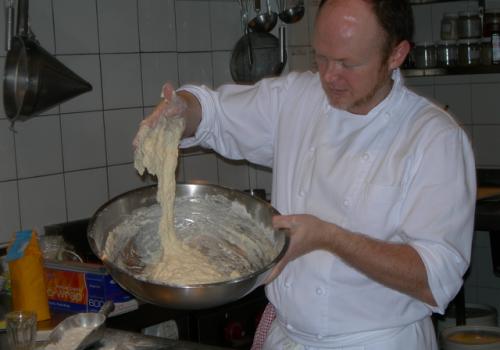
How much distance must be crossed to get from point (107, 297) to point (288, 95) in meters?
0.76

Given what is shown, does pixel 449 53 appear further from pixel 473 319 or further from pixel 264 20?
pixel 473 319

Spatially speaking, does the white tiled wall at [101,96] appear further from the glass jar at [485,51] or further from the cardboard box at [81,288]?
the glass jar at [485,51]

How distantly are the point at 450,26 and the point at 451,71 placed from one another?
Answer: 22 cm

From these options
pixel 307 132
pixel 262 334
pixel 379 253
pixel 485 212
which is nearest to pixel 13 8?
pixel 307 132

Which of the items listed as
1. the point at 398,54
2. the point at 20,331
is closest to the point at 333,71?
the point at 398,54

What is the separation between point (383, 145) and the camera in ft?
5.66

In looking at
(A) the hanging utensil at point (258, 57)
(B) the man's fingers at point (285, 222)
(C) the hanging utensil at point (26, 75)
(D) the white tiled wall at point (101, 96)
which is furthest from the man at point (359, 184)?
(A) the hanging utensil at point (258, 57)

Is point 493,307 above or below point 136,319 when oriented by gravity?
below

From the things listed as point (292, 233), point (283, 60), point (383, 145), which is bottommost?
point (292, 233)

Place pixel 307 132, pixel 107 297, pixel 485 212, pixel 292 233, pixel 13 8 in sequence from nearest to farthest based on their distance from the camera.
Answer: pixel 292 233 < pixel 307 132 < pixel 107 297 < pixel 13 8 < pixel 485 212

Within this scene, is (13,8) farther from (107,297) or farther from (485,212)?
(485,212)

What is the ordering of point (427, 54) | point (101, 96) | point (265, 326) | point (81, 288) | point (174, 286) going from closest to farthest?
point (174, 286), point (265, 326), point (81, 288), point (101, 96), point (427, 54)

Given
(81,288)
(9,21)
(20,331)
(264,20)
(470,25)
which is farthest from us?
(470,25)

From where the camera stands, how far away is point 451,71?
3.23 metres
